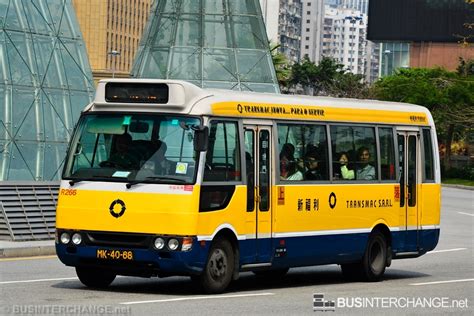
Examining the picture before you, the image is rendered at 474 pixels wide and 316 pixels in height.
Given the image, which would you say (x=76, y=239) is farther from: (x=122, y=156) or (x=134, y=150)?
(x=134, y=150)

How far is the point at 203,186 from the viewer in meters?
16.3

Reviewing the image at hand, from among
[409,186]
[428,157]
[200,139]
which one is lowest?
[409,186]

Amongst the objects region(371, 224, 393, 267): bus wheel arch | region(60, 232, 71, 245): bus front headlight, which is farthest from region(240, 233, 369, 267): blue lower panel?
region(60, 232, 71, 245): bus front headlight

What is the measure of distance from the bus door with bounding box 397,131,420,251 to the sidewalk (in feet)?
20.8

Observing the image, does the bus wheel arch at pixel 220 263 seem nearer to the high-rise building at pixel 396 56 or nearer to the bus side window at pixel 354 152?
the bus side window at pixel 354 152

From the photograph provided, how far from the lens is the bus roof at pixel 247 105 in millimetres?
16609

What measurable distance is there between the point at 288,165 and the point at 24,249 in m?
6.63

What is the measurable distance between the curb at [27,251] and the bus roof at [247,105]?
6.25 metres

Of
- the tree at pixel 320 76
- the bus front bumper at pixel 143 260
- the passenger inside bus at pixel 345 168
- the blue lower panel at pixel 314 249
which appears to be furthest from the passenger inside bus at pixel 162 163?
the tree at pixel 320 76

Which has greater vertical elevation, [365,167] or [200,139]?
[200,139]

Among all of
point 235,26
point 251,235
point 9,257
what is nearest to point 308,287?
point 251,235

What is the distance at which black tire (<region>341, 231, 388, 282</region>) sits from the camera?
66.2 ft

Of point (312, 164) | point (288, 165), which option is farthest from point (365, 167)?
point (288, 165)

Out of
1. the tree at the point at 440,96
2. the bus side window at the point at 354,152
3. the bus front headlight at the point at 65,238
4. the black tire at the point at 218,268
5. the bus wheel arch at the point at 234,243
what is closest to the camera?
the black tire at the point at 218,268
